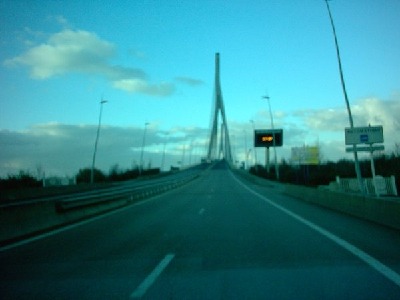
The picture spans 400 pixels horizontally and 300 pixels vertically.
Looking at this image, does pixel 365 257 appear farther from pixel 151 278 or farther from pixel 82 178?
pixel 82 178

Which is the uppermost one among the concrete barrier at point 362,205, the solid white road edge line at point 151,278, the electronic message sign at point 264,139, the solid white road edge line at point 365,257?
the electronic message sign at point 264,139

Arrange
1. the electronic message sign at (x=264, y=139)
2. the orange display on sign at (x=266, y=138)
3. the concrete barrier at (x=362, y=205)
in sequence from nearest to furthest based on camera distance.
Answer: the concrete barrier at (x=362, y=205) → the electronic message sign at (x=264, y=139) → the orange display on sign at (x=266, y=138)

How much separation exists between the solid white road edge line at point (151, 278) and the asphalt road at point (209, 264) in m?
0.02

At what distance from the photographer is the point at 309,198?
3019cm

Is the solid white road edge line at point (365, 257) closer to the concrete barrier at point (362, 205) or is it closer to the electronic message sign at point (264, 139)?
the concrete barrier at point (362, 205)

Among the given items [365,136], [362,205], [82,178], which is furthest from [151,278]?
[82,178]

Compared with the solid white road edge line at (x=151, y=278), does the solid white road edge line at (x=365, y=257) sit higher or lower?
higher

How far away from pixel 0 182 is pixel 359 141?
41374 mm

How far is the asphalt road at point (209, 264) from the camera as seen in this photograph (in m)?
6.66

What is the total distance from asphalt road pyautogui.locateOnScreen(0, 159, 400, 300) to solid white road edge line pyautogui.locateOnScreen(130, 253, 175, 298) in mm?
17

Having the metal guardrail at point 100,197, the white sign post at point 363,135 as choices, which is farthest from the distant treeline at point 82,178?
the white sign post at point 363,135

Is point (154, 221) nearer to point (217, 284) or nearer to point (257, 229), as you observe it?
point (257, 229)

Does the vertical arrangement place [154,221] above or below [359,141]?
below

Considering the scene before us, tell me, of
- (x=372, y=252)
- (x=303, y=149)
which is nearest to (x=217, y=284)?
(x=372, y=252)
